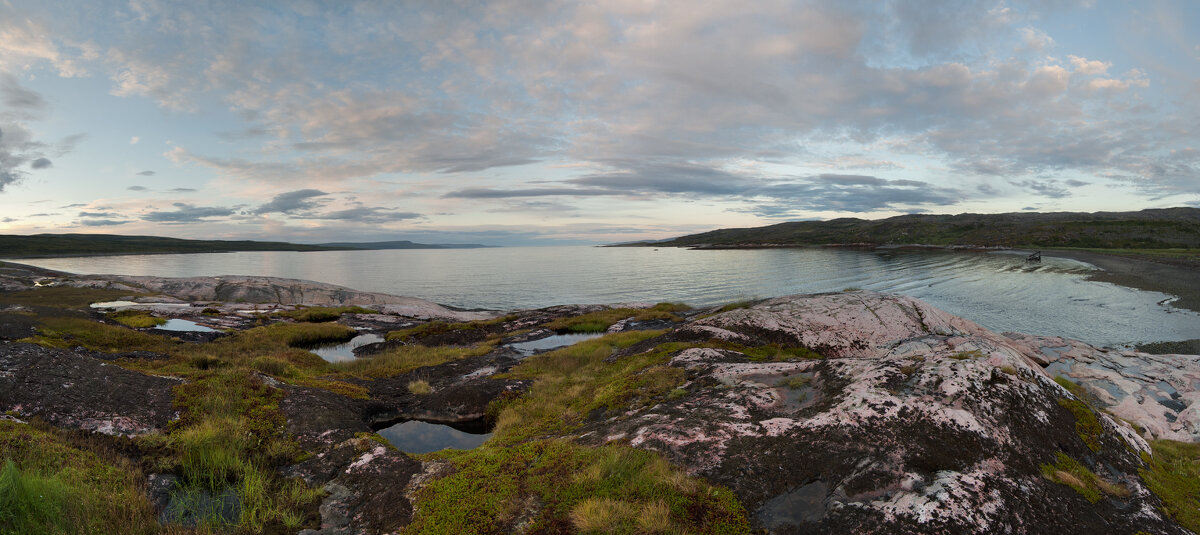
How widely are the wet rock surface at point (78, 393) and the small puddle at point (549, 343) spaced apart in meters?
17.5

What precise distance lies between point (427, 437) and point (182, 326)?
35.8m

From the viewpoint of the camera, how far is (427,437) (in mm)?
12789

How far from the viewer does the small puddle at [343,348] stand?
2884 centimetres

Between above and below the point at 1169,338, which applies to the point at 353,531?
above

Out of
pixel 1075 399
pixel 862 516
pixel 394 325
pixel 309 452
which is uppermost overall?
pixel 1075 399

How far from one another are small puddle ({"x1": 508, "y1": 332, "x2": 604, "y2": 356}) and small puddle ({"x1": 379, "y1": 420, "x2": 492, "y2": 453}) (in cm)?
1326

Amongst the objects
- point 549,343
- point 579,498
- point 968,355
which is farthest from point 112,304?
point 968,355

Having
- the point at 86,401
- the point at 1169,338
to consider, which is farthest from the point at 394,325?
the point at 1169,338

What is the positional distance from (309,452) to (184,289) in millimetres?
72778

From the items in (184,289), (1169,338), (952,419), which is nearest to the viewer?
(952,419)

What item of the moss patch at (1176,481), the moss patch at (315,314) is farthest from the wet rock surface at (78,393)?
the moss patch at (315,314)

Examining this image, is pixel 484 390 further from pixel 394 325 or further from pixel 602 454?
pixel 394 325

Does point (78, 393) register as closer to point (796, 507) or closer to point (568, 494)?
point (568, 494)

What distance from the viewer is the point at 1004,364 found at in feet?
30.5
